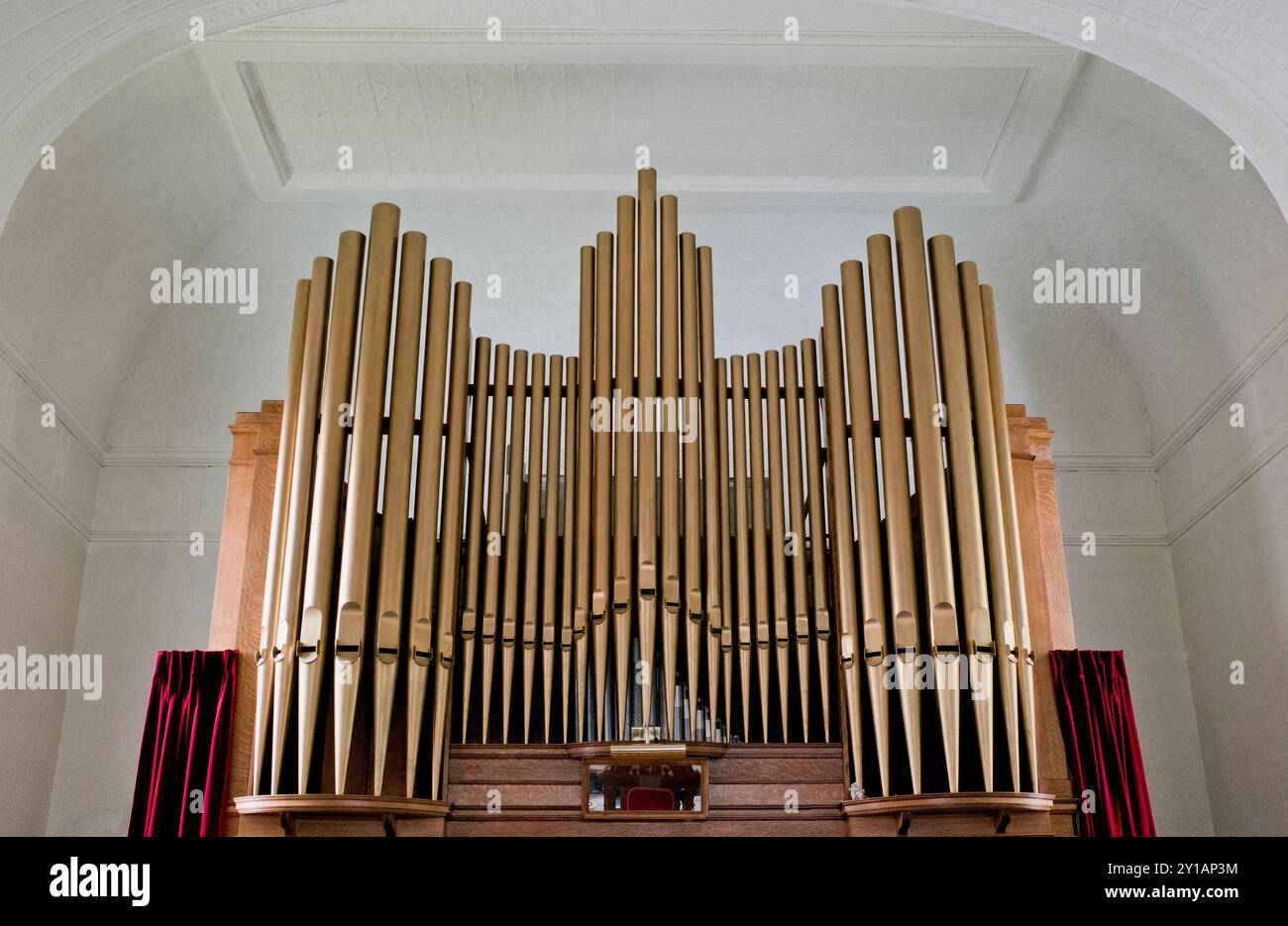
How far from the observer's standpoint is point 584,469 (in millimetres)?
4660

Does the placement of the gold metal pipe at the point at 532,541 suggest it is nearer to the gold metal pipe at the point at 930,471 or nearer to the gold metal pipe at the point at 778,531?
the gold metal pipe at the point at 778,531

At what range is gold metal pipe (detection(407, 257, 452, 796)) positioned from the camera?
13.8 feet

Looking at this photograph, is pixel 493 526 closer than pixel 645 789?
No

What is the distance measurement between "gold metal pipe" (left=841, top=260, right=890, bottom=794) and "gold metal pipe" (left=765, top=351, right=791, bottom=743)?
0.27 meters

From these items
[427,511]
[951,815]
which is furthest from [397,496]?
[951,815]

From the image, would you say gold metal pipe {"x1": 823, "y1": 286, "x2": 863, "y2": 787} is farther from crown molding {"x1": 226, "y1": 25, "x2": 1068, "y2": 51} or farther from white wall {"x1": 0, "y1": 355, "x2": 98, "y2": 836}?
white wall {"x1": 0, "y1": 355, "x2": 98, "y2": 836}

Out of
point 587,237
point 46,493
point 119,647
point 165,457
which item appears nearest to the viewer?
point 46,493

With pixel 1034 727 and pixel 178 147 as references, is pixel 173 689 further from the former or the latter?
pixel 1034 727

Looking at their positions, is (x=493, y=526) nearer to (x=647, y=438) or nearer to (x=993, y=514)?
(x=647, y=438)

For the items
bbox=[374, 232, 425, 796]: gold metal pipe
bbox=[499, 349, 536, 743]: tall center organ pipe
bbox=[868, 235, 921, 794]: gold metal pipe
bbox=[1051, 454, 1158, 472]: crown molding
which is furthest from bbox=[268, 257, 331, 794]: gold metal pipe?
bbox=[1051, 454, 1158, 472]: crown molding

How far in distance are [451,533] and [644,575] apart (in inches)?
28.2

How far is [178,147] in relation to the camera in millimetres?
6047

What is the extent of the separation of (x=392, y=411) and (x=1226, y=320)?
3.98 metres

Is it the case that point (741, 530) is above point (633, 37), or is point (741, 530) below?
below
